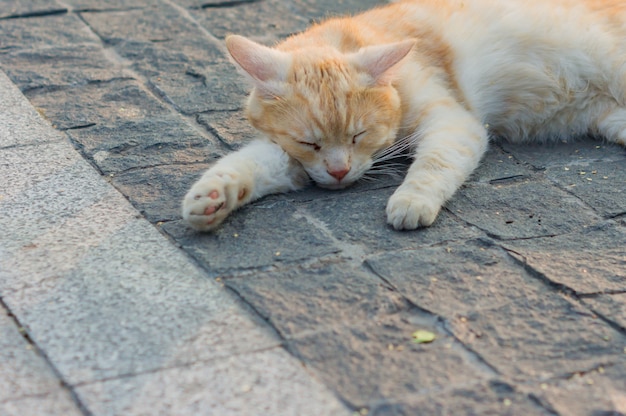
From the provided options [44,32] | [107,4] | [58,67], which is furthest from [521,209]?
[107,4]

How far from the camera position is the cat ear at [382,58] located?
3.43 metres

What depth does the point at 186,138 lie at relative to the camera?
392 cm

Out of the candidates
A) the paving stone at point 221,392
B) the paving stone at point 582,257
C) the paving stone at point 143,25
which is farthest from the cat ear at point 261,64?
the paving stone at point 143,25

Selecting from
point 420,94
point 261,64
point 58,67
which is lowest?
point 58,67

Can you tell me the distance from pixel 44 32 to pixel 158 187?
2.31 m

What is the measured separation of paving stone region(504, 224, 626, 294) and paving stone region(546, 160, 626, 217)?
22 centimetres

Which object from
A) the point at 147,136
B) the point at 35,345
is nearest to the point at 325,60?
the point at 147,136

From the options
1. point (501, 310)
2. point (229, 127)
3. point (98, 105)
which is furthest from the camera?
point (98, 105)

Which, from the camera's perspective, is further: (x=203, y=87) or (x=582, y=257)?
(x=203, y=87)

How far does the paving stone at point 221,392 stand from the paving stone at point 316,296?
21 centimetres

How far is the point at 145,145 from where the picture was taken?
3.83 metres

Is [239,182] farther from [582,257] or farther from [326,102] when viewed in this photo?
[582,257]

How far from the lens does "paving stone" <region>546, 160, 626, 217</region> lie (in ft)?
10.9

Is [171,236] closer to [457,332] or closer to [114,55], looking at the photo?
[457,332]
